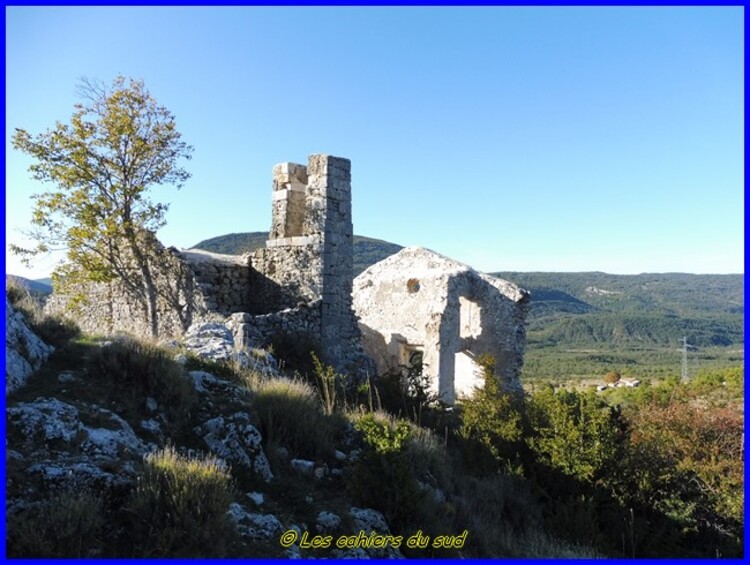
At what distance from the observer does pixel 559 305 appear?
270 feet

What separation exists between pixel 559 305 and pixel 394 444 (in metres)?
81.0

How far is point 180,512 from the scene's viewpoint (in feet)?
12.8

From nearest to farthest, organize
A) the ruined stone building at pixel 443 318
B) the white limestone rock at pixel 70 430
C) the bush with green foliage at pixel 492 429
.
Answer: the white limestone rock at pixel 70 430 < the bush with green foliage at pixel 492 429 < the ruined stone building at pixel 443 318

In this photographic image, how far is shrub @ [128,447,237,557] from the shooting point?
12.4ft

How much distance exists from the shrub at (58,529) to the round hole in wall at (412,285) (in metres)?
13.5

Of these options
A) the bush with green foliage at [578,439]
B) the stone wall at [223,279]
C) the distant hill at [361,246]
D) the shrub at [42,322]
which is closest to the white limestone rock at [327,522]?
the bush with green foliage at [578,439]

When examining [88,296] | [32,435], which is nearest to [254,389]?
[32,435]

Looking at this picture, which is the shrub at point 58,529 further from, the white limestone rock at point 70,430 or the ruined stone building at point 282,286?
the ruined stone building at point 282,286

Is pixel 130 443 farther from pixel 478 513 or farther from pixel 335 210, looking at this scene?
pixel 335 210

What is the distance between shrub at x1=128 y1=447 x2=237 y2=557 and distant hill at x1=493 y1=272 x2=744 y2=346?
5872 cm

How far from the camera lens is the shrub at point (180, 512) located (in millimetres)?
3787

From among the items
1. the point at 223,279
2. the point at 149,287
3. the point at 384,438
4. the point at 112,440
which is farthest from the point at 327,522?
the point at 149,287

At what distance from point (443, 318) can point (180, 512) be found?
478 inches

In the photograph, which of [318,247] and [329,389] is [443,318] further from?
[329,389]
